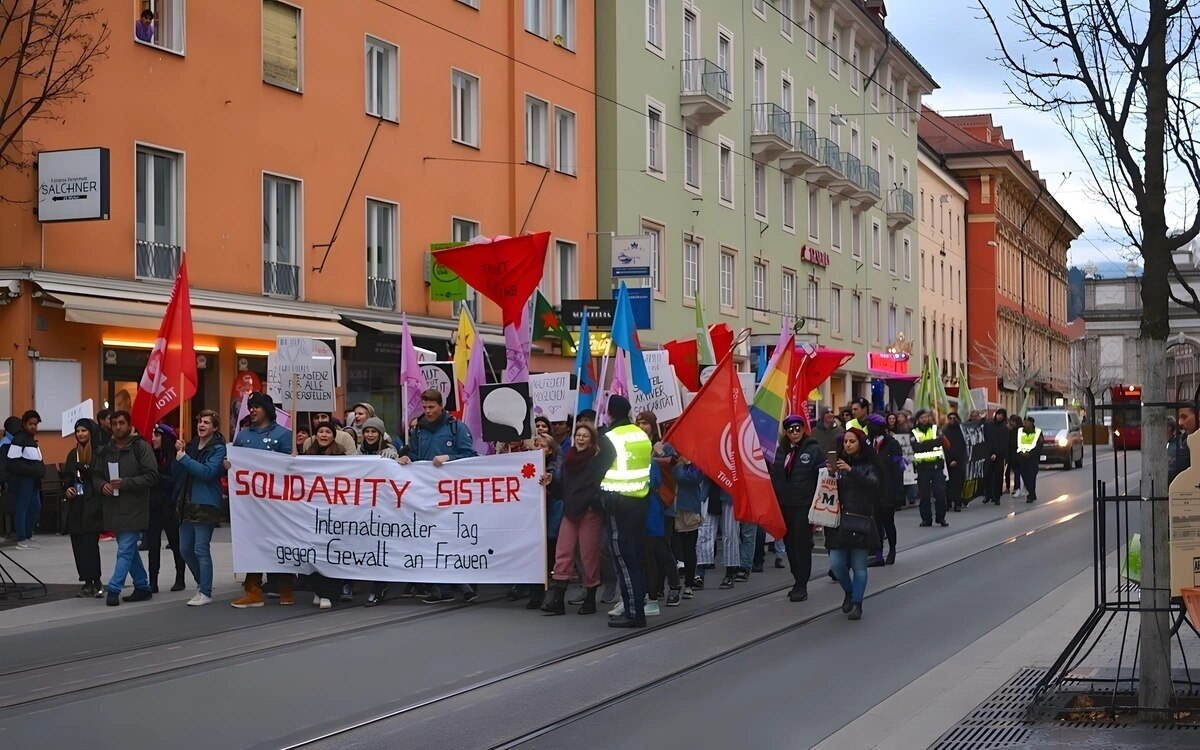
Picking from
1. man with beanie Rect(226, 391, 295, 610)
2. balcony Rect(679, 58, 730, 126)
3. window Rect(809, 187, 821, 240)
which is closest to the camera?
man with beanie Rect(226, 391, 295, 610)

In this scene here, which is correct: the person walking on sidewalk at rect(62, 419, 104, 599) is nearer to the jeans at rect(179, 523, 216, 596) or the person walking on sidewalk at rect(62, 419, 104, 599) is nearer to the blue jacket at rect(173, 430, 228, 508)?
the jeans at rect(179, 523, 216, 596)

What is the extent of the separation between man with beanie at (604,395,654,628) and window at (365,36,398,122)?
57.8 ft

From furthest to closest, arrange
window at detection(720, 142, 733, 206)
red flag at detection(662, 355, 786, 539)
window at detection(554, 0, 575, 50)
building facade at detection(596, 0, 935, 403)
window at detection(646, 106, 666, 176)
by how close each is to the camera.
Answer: window at detection(720, 142, 733, 206)
window at detection(646, 106, 666, 176)
building facade at detection(596, 0, 935, 403)
window at detection(554, 0, 575, 50)
red flag at detection(662, 355, 786, 539)

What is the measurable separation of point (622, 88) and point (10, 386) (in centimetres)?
2005

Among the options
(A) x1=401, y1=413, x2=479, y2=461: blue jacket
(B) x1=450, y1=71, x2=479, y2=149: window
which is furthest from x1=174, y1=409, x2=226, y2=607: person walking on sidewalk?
(B) x1=450, y1=71, x2=479, y2=149: window

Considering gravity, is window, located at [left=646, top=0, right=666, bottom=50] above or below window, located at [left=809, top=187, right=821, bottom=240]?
above

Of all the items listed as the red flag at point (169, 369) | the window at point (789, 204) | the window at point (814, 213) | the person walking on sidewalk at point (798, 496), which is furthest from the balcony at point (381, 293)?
the window at point (814, 213)

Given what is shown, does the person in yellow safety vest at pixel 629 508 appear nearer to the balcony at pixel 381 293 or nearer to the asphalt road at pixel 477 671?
the asphalt road at pixel 477 671

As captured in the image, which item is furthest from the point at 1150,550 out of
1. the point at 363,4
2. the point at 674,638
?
the point at 363,4

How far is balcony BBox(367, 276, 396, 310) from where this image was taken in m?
28.5

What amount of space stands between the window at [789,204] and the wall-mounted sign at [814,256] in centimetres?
101

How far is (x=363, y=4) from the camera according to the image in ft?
92.6

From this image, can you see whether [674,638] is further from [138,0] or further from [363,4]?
[363,4]

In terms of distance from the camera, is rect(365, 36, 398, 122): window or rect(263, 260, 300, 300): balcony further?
rect(365, 36, 398, 122): window
